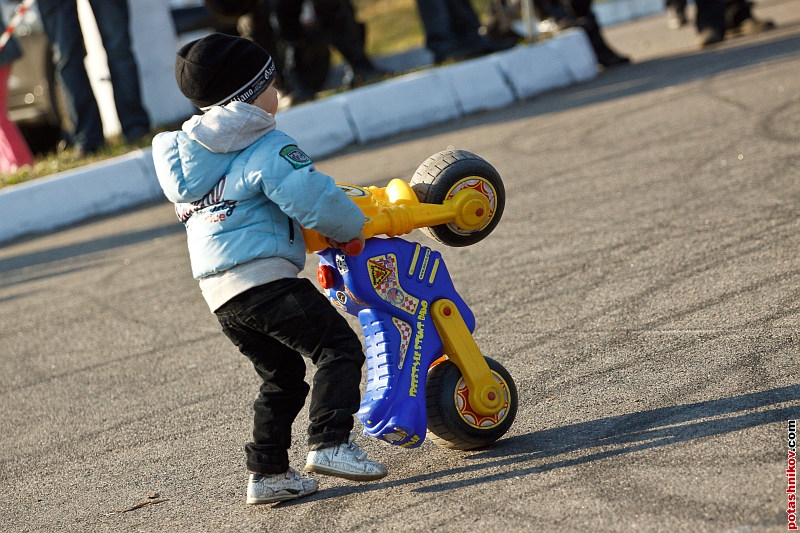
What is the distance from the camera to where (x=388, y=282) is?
10.9 ft

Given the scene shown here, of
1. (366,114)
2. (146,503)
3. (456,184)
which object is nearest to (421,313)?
(456,184)

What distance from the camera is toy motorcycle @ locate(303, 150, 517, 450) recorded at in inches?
129

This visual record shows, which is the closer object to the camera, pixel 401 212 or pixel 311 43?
pixel 401 212

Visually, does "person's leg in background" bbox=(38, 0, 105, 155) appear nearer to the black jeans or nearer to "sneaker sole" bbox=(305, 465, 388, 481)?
the black jeans

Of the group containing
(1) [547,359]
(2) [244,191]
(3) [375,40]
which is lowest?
(3) [375,40]

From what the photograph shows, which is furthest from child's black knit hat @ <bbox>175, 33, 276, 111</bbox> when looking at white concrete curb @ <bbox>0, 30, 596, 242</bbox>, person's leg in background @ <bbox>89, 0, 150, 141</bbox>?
person's leg in background @ <bbox>89, 0, 150, 141</bbox>

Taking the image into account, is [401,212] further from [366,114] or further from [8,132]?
[8,132]

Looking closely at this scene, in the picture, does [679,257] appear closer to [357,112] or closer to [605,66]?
[357,112]

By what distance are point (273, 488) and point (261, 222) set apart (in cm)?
85

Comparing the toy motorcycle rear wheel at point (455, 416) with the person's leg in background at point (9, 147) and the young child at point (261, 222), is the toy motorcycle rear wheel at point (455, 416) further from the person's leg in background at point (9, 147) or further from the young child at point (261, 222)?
the person's leg in background at point (9, 147)

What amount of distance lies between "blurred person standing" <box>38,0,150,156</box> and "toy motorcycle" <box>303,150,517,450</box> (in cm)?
683

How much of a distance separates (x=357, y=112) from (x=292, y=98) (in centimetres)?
113

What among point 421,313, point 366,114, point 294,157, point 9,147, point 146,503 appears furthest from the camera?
point 9,147

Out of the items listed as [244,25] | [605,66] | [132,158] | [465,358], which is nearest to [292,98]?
[244,25]
